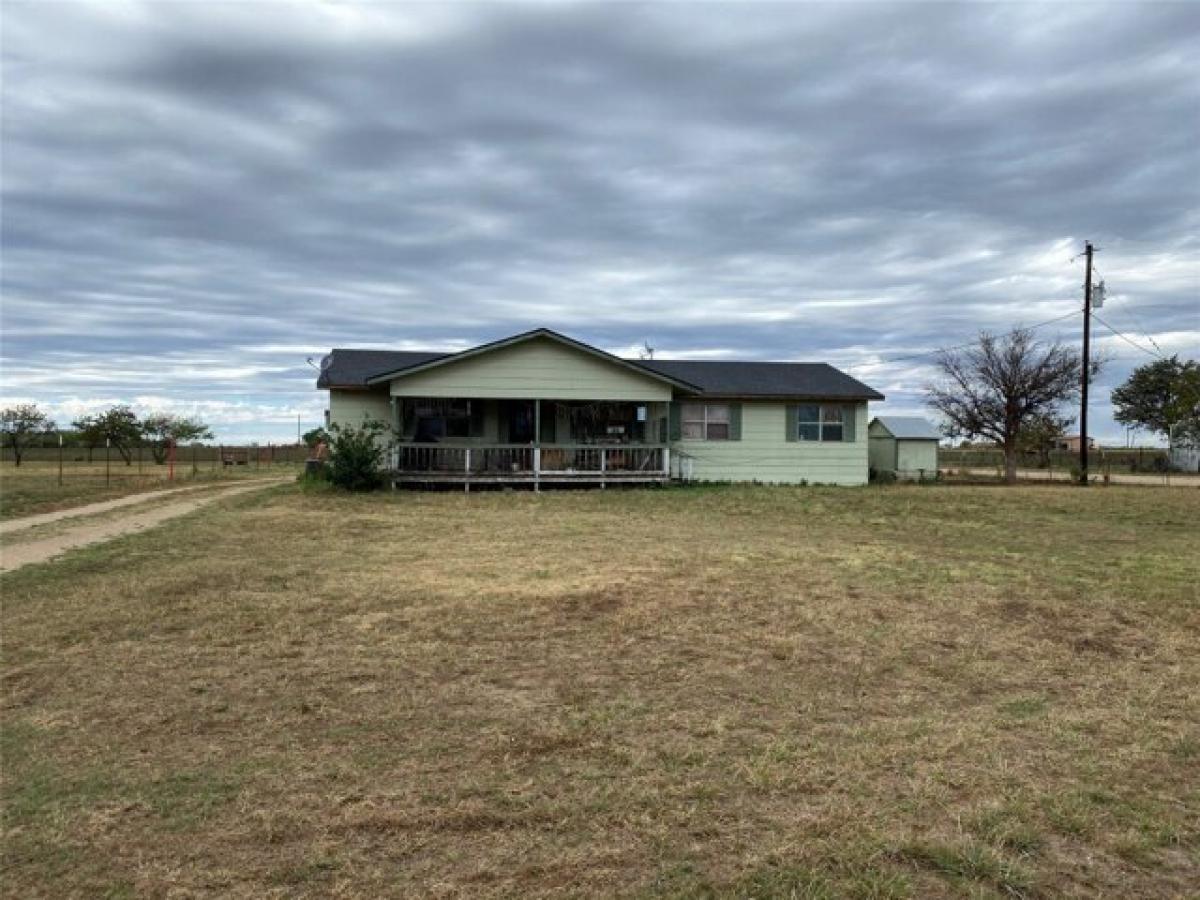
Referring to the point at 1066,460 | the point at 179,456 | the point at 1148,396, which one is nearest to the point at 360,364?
the point at 179,456

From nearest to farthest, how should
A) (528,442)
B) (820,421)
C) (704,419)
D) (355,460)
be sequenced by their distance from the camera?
1. (355,460)
2. (528,442)
3. (704,419)
4. (820,421)

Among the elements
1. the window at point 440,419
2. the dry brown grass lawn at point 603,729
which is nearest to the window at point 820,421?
the window at point 440,419

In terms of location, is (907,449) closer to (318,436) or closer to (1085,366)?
(1085,366)

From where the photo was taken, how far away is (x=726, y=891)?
2.92 m

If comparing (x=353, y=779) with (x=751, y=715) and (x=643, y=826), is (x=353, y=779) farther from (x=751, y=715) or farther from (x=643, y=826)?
(x=751, y=715)

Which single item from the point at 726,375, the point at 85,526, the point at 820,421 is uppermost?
the point at 726,375

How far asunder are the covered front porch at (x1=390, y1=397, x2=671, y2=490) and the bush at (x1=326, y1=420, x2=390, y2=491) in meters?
0.67

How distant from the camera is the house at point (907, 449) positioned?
29.7 metres

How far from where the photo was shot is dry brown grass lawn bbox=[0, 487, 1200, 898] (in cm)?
312

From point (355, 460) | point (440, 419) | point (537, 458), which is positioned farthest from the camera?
point (440, 419)

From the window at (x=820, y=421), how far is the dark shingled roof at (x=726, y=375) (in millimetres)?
539

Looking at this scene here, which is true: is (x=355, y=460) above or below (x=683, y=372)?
below

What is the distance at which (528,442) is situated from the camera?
2433 centimetres

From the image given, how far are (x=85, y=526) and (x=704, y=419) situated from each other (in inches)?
624
